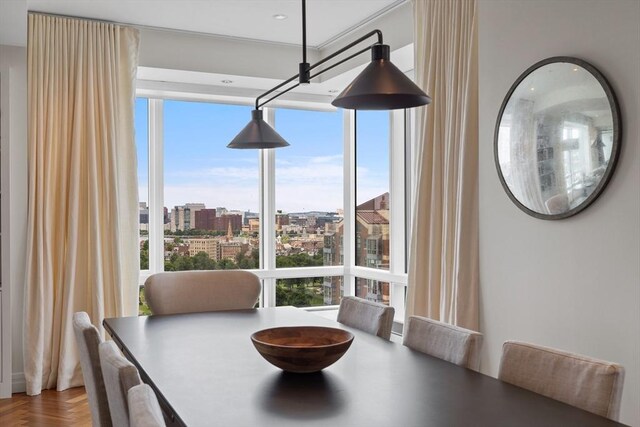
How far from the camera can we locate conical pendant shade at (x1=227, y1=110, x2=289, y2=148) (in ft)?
10.6

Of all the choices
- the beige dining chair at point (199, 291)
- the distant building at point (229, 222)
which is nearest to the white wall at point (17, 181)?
the beige dining chair at point (199, 291)

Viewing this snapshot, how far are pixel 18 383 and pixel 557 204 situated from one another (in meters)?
3.88

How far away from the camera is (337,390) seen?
191cm

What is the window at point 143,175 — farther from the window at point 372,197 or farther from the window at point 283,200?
the window at point 372,197

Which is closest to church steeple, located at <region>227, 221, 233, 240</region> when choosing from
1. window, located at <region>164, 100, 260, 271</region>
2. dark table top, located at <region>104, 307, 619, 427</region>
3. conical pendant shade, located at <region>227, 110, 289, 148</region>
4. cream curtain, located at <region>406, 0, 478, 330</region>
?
window, located at <region>164, 100, 260, 271</region>

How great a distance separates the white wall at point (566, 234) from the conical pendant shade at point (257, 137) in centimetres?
106

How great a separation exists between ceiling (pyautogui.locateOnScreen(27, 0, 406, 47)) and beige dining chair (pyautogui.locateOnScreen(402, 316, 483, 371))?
102 inches

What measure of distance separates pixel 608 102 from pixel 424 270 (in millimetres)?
1905

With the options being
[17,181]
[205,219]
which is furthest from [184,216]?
[17,181]

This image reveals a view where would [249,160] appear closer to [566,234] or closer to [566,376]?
[566,234]

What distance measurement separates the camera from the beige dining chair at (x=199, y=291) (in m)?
3.62

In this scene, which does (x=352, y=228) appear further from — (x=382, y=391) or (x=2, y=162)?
(x=382, y=391)

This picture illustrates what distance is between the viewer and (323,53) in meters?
5.43

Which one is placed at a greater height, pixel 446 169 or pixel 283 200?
pixel 446 169
